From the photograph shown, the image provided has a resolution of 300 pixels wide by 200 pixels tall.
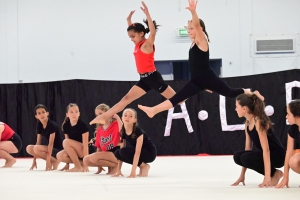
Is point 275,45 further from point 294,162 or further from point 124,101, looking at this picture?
point 294,162

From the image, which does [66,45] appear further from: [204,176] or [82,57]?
[204,176]

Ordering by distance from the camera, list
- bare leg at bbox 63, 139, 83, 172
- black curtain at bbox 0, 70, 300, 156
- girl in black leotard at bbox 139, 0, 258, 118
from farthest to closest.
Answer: black curtain at bbox 0, 70, 300, 156, bare leg at bbox 63, 139, 83, 172, girl in black leotard at bbox 139, 0, 258, 118

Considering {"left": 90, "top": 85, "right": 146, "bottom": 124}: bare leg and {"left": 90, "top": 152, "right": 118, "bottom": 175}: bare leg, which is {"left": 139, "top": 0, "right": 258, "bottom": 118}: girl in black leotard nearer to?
{"left": 90, "top": 85, "right": 146, "bottom": 124}: bare leg

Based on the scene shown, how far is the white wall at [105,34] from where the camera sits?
1016 cm

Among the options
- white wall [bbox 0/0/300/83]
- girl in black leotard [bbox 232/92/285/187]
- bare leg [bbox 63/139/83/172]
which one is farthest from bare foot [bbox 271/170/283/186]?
white wall [bbox 0/0/300/83]

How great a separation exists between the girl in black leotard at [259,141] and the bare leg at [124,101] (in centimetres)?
127

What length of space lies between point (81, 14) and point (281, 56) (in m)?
4.21

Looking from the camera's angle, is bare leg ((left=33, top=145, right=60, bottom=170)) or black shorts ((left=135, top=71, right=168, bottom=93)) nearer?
black shorts ((left=135, top=71, right=168, bottom=93))

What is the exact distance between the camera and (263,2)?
33.5ft

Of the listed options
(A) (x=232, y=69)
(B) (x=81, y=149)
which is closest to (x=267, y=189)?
(B) (x=81, y=149)

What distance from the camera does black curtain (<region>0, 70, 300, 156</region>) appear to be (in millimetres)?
7781

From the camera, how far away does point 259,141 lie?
358 centimetres

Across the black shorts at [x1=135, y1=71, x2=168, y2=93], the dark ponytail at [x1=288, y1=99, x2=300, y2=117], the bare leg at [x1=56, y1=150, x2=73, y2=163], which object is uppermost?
the black shorts at [x1=135, y1=71, x2=168, y2=93]

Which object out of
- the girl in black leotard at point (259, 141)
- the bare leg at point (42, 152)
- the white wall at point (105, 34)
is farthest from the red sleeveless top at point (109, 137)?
the white wall at point (105, 34)
